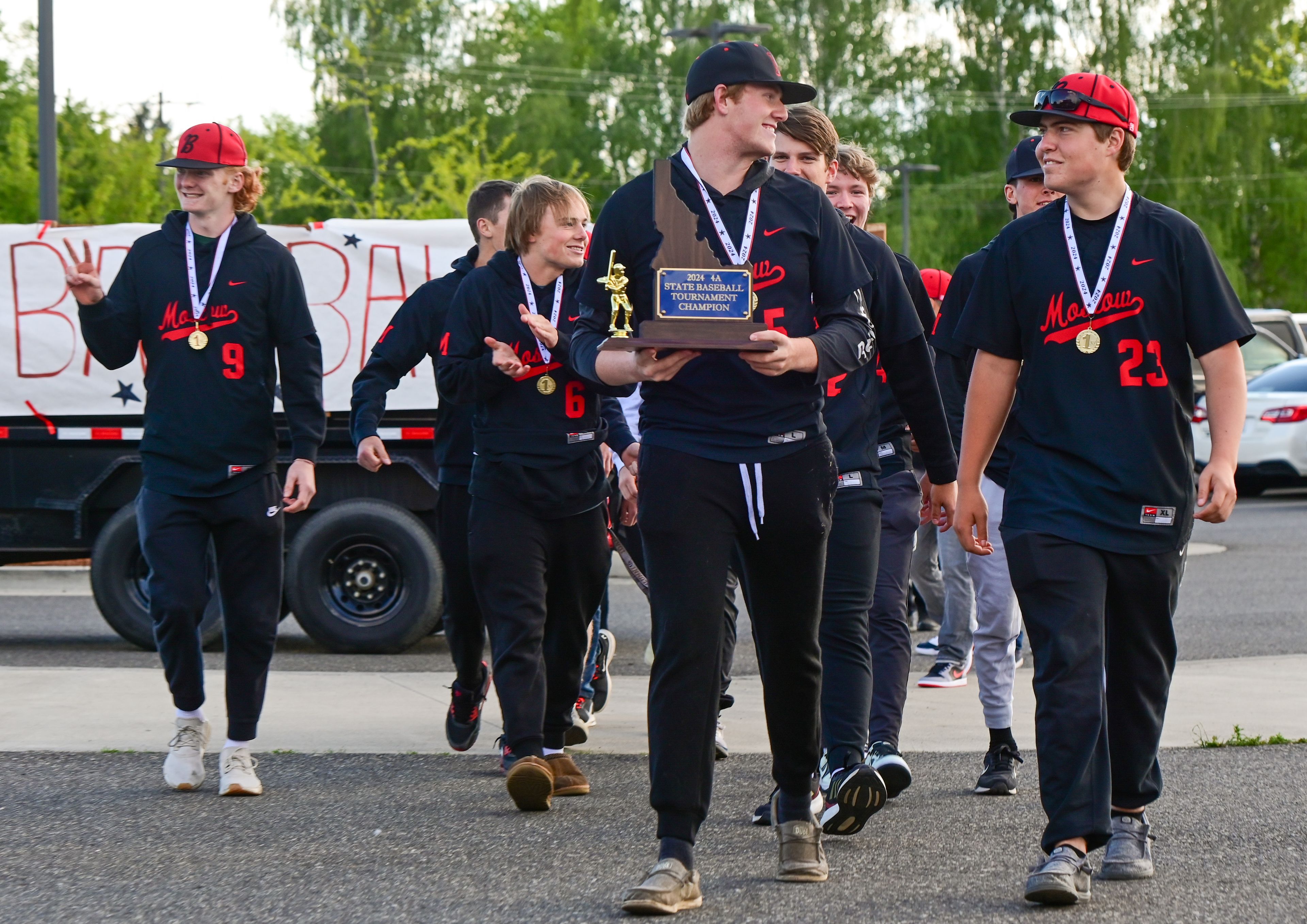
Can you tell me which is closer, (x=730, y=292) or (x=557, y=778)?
(x=730, y=292)

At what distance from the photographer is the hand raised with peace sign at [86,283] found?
17.3 feet

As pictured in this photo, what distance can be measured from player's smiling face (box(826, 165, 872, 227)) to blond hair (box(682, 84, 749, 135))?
66.7 inches

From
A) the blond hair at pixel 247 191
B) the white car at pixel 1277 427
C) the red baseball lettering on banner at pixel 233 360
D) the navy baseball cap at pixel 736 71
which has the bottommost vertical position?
the white car at pixel 1277 427

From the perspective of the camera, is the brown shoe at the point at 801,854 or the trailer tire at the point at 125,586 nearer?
the brown shoe at the point at 801,854

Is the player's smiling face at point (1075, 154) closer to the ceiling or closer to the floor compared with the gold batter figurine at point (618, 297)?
closer to the ceiling

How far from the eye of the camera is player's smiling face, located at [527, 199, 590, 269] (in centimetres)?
547

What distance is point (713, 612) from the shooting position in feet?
13.1

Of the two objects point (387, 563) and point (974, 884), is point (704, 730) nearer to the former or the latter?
point (974, 884)

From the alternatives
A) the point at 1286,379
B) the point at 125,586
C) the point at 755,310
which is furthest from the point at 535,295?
the point at 1286,379

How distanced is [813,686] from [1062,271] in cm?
116

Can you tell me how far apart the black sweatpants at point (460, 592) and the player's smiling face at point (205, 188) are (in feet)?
4.01

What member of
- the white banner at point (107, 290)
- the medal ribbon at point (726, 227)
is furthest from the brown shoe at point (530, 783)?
the white banner at point (107, 290)

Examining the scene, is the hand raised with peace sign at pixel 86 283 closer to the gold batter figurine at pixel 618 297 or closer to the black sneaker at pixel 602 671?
the gold batter figurine at pixel 618 297

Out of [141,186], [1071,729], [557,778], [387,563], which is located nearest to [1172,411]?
[1071,729]
